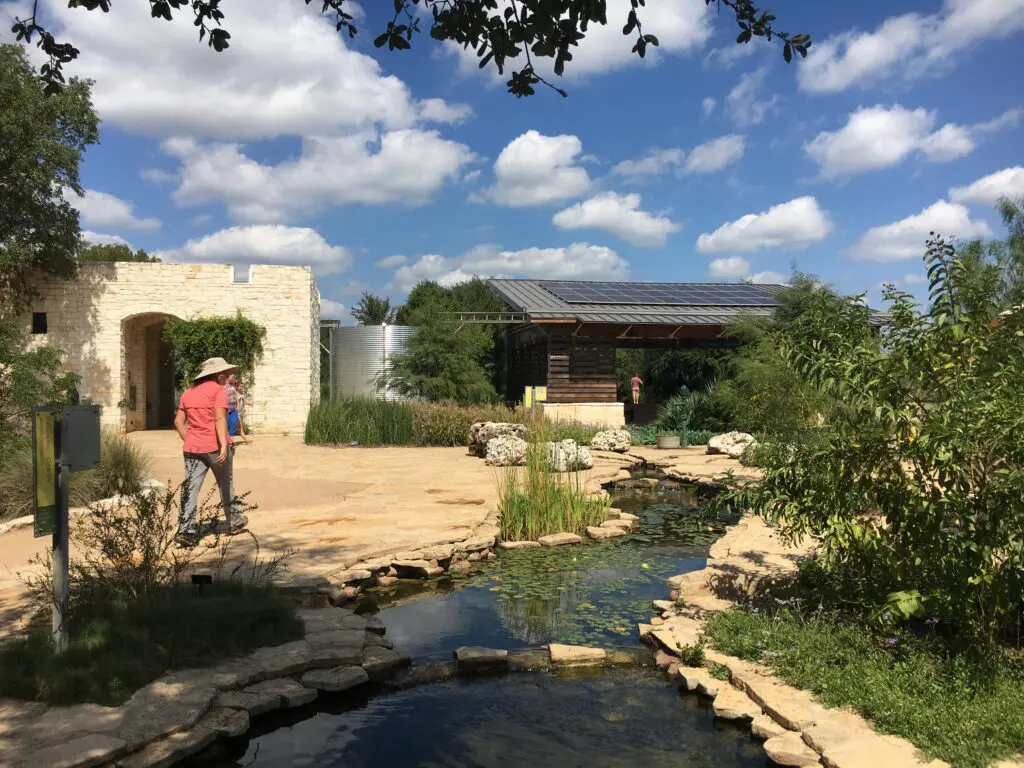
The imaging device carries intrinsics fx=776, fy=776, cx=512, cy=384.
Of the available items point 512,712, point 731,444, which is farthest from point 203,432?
point 731,444

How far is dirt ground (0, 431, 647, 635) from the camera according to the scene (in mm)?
6277

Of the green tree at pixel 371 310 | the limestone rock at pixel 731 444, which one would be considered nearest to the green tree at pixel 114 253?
the green tree at pixel 371 310

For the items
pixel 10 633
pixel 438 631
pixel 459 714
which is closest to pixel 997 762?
pixel 459 714

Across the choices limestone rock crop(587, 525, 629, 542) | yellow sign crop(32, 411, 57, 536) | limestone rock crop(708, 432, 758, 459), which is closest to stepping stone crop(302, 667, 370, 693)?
yellow sign crop(32, 411, 57, 536)

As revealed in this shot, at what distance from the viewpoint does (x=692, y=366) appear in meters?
24.9

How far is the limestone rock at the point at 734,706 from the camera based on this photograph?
12.0ft

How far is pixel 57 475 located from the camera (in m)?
3.71

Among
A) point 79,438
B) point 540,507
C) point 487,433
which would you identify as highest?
point 79,438

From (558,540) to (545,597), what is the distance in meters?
1.62

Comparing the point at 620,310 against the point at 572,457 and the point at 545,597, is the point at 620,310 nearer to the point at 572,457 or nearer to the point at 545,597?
the point at 572,457

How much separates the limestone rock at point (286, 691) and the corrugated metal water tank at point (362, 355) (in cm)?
1606

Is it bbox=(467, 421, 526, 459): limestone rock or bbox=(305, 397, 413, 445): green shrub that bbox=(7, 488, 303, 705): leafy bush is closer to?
bbox=(467, 421, 526, 459): limestone rock

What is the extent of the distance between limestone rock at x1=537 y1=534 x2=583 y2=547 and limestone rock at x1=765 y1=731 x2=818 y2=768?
13.1ft

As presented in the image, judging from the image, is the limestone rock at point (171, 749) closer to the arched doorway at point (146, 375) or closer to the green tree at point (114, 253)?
the arched doorway at point (146, 375)
